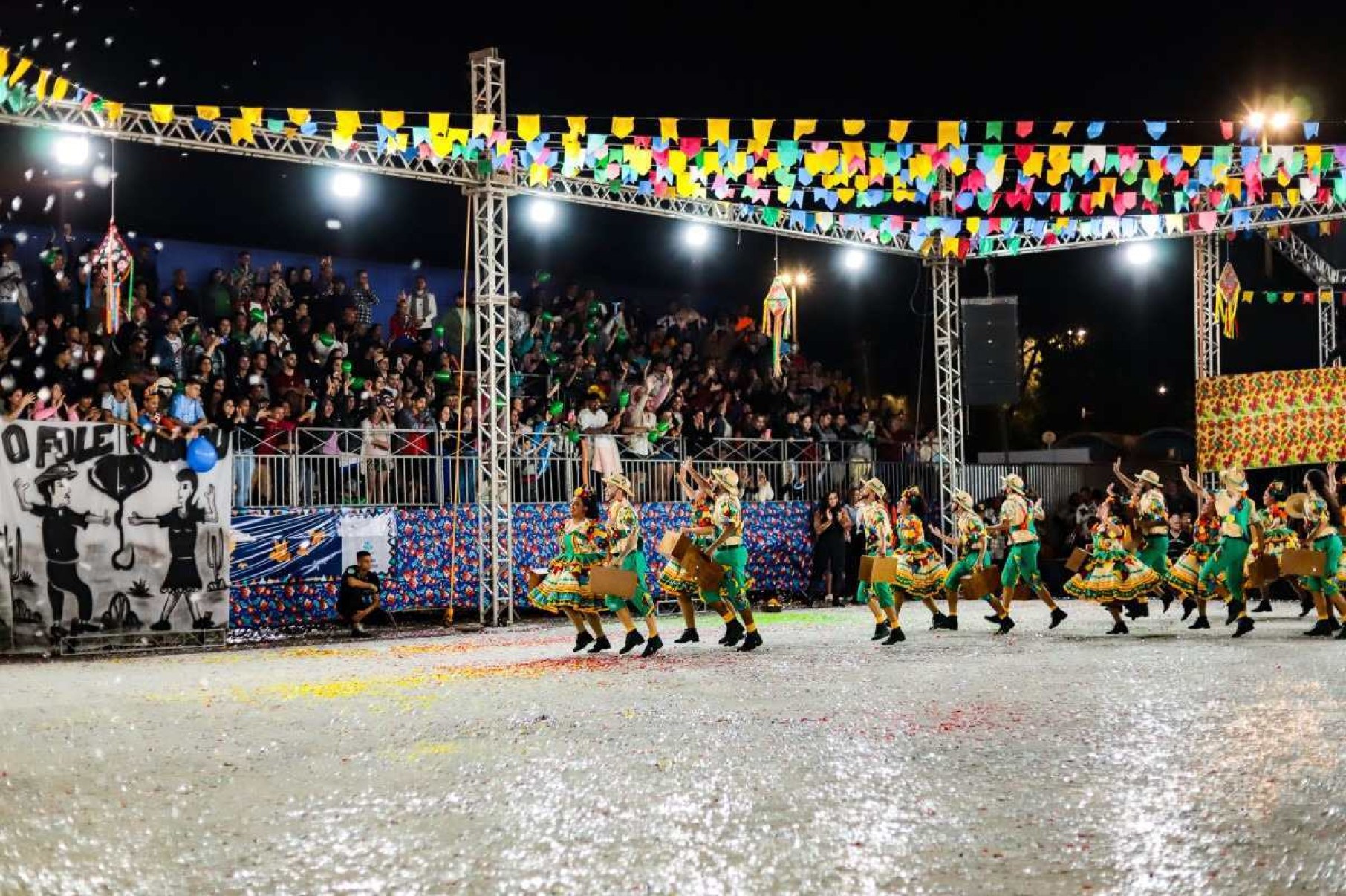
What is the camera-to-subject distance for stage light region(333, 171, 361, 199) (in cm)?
2108

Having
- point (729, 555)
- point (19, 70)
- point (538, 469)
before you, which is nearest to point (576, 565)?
point (729, 555)

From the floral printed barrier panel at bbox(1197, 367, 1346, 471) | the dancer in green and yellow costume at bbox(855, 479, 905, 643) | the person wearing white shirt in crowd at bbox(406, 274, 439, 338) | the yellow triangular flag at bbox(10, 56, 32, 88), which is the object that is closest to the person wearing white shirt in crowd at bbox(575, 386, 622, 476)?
the person wearing white shirt in crowd at bbox(406, 274, 439, 338)

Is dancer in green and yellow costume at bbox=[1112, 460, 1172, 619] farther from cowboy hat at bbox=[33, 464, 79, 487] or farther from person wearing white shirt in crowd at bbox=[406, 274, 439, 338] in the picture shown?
cowboy hat at bbox=[33, 464, 79, 487]

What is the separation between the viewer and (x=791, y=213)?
20.2 metres

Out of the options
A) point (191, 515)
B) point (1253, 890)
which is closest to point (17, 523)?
point (191, 515)

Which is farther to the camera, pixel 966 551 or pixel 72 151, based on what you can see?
pixel 72 151

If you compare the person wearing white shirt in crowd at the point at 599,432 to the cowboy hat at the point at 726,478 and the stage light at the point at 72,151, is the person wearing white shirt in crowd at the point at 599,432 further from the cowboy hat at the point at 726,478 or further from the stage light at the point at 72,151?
the stage light at the point at 72,151

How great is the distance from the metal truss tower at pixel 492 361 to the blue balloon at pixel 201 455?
3.37 metres

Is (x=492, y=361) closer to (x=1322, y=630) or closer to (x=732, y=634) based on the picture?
(x=732, y=634)

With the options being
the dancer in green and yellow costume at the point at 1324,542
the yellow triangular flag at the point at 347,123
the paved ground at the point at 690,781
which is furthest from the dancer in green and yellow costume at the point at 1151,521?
the yellow triangular flag at the point at 347,123

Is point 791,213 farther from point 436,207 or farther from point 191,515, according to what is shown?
point 191,515

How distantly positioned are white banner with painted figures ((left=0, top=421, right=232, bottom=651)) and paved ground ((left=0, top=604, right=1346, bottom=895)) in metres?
3.07

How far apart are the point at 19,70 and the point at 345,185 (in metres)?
8.14

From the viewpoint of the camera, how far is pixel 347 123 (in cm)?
1508
